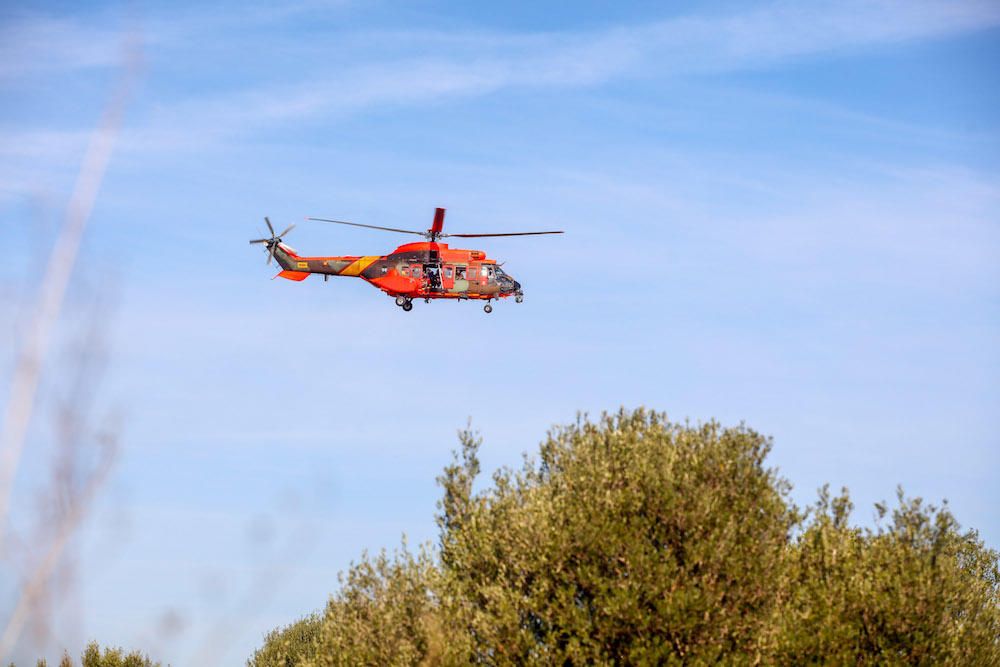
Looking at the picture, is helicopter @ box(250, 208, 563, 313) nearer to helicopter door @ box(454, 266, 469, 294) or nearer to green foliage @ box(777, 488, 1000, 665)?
helicopter door @ box(454, 266, 469, 294)

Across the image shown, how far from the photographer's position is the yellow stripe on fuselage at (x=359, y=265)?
68.9m

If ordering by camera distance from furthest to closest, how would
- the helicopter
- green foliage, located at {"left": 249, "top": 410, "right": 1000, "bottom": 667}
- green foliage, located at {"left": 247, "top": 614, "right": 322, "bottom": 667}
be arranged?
green foliage, located at {"left": 247, "top": 614, "right": 322, "bottom": 667} → the helicopter → green foliage, located at {"left": 249, "top": 410, "right": 1000, "bottom": 667}

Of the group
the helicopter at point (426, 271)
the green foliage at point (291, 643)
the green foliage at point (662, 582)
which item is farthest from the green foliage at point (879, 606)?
the green foliage at point (291, 643)

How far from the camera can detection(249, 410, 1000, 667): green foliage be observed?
36406 mm

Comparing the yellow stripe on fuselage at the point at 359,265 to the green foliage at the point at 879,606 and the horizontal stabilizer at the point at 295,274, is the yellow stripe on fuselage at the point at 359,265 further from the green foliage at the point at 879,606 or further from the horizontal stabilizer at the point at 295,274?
the green foliage at the point at 879,606

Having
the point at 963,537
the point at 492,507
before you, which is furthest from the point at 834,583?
the point at 963,537

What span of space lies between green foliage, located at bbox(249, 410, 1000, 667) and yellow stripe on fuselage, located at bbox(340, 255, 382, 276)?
28.2 m

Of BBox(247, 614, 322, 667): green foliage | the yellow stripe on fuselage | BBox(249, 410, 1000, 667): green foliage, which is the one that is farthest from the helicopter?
BBox(247, 614, 322, 667): green foliage

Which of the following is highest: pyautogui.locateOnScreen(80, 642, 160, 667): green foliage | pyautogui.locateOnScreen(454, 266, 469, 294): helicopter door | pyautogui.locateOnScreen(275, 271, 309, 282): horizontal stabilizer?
pyautogui.locateOnScreen(275, 271, 309, 282): horizontal stabilizer

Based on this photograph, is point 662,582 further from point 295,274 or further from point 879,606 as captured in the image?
point 295,274

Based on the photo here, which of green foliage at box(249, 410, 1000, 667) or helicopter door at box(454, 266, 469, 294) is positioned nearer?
green foliage at box(249, 410, 1000, 667)

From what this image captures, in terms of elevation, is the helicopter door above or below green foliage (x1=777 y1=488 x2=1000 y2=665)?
above

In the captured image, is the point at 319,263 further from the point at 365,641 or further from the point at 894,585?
the point at 894,585

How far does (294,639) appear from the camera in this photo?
106 m
